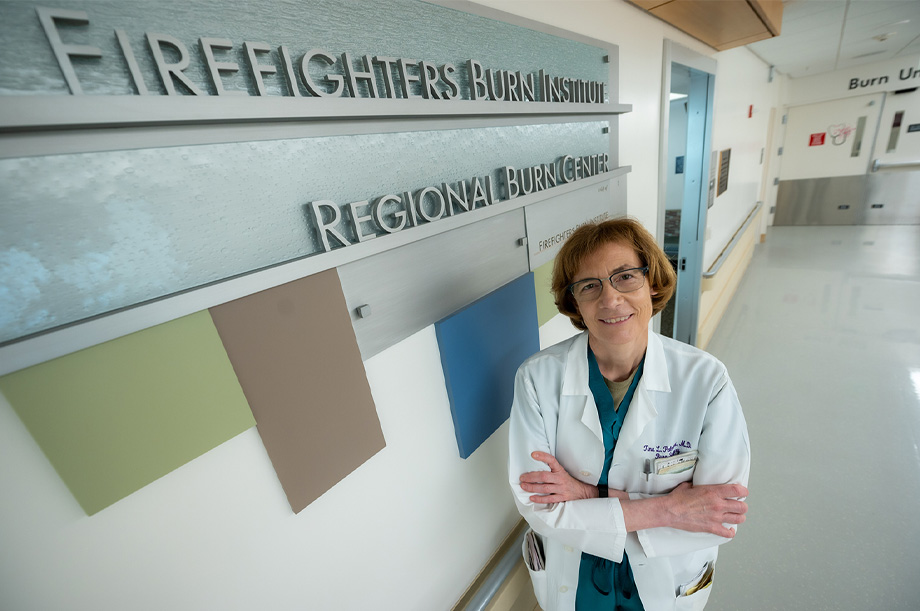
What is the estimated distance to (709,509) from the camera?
107 centimetres

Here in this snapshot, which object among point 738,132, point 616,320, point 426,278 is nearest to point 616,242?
point 616,320

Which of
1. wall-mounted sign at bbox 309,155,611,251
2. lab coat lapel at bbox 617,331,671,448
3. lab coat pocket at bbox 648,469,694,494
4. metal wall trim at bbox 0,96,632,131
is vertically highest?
metal wall trim at bbox 0,96,632,131

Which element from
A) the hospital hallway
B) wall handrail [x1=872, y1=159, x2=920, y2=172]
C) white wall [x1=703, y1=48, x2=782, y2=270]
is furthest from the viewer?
wall handrail [x1=872, y1=159, x2=920, y2=172]

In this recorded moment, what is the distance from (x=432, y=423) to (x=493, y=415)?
30 centimetres

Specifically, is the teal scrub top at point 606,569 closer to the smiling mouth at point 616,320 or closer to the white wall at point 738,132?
the smiling mouth at point 616,320

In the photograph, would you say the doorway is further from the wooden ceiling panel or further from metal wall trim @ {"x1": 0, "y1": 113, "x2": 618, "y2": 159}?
metal wall trim @ {"x1": 0, "y1": 113, "x2": 618, "y2": 159}

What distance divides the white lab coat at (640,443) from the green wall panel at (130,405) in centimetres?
88

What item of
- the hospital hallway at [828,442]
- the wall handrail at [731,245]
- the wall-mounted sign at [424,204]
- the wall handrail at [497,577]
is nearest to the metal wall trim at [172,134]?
the wall-mounted sign at [424,204]

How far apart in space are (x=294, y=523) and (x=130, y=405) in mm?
460

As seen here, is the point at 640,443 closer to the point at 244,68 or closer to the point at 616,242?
the point at 616,242

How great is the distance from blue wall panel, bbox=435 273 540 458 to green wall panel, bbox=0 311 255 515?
0.60 meters

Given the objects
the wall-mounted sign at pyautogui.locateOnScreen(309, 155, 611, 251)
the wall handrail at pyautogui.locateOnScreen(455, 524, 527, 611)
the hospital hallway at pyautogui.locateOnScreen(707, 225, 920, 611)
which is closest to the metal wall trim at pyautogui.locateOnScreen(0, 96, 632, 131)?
the wall-mounted sign at pyautogui.locateOnScreen(309, 155, 611, 251)

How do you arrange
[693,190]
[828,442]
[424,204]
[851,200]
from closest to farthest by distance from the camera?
[424,204]
[828,442]
[693,190]
[851,200]

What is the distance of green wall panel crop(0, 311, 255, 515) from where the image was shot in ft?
1.76
